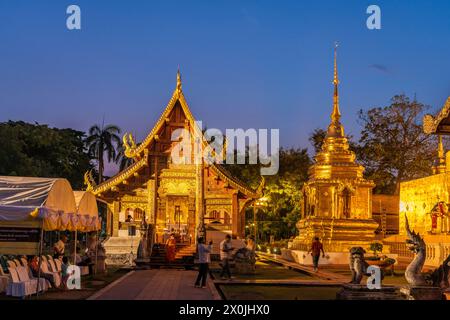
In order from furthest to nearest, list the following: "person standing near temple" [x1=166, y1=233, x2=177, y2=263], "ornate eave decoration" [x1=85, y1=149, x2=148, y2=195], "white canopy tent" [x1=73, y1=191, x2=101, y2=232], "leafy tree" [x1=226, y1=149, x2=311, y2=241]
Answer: "leafy tree" [x1=226, y1=149, x2=311, y2=241] < "ornate eave decoration" [x1=85, y1=149, x2=148, y2=195] < "person standing near temple" [x1=166, y1=233, x2=177, y2=263] < "white canopy tent" [x1=73, y1=191, x2=101, y2=232]

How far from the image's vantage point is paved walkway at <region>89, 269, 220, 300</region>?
16050 mm

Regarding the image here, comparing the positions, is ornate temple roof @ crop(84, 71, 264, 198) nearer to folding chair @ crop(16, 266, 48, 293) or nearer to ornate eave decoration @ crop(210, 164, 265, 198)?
ornate eave decoration @ crop(210, 164, 265, 198)

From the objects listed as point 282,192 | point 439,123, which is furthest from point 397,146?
point 439,123

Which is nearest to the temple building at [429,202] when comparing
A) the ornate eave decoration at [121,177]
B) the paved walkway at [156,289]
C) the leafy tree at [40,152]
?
the ornate eave decoration at [121,177]

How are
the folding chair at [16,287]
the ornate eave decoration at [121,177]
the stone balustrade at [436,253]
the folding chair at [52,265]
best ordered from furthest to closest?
the ornate eave decoration at [121,177] → the stone balustrade at [436,253] → the folding chair at [52,265] → the folding chair at [16,287]

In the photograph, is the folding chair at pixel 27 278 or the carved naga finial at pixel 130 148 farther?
the carved naga finial at pixel 130 148

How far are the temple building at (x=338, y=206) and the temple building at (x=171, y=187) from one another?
3706 mm

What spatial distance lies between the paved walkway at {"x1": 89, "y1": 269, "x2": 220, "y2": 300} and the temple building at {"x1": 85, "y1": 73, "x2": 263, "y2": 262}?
11.8m

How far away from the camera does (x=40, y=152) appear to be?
47906 millimetres

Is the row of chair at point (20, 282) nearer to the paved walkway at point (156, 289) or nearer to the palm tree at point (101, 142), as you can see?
the paved walkway at point (156, 289)

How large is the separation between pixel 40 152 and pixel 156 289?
105ft

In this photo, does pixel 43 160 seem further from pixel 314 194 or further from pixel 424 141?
pixel 424 141

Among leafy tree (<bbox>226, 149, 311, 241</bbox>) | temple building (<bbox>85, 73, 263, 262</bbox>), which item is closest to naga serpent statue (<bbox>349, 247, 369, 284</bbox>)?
temple building (<bbox>85, 73, 263, 262</bbox>)

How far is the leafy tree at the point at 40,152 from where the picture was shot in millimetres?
41281
